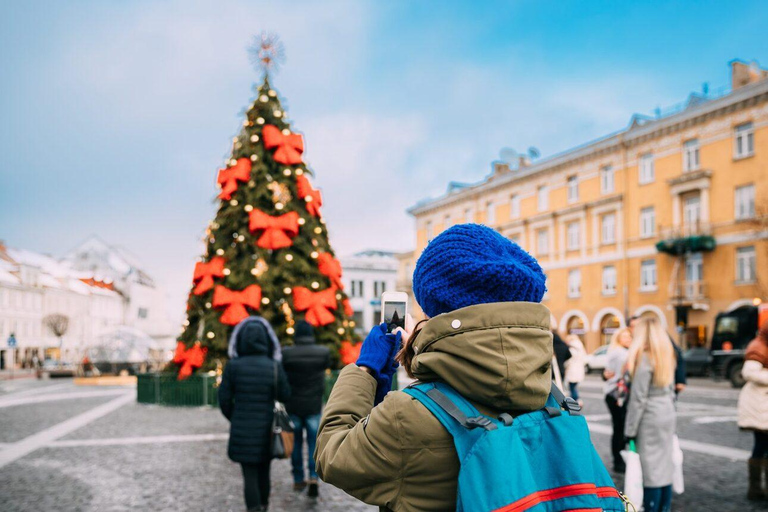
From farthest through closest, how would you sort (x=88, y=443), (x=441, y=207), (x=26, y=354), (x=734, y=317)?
1. (x=26, y=354)
2. (x=441, y=207)
3. (x=734, y=317)
4. (x=88, y=443)

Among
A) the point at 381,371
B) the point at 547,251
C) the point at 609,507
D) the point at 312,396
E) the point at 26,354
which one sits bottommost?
the point at 26,354

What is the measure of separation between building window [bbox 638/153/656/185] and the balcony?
2.93 meters

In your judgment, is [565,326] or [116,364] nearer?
[116,364]

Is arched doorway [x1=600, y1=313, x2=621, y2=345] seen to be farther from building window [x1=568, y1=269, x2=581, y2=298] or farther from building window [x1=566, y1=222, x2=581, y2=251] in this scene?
building window [x1=566, y1=222, x2=581, y2=251]

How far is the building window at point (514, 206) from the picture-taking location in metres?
40.8

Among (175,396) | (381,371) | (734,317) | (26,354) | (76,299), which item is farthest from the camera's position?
(76,299)

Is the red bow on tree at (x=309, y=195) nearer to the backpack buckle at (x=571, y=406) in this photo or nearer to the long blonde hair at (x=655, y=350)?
the long blonde hair at (x=655, y=350)

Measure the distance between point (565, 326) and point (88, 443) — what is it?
31888 millimetres

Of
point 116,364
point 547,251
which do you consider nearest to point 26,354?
point 116,364

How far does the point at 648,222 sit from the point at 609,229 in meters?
2.60

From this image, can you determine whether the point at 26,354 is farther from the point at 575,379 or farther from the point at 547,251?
the point at 575,379

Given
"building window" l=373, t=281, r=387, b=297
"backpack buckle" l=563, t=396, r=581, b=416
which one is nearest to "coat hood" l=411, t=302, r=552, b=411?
"backpack buckle" l=563, t=396, r=581, b=416

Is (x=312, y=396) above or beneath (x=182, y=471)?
above

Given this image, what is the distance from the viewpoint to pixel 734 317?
22953 mm
